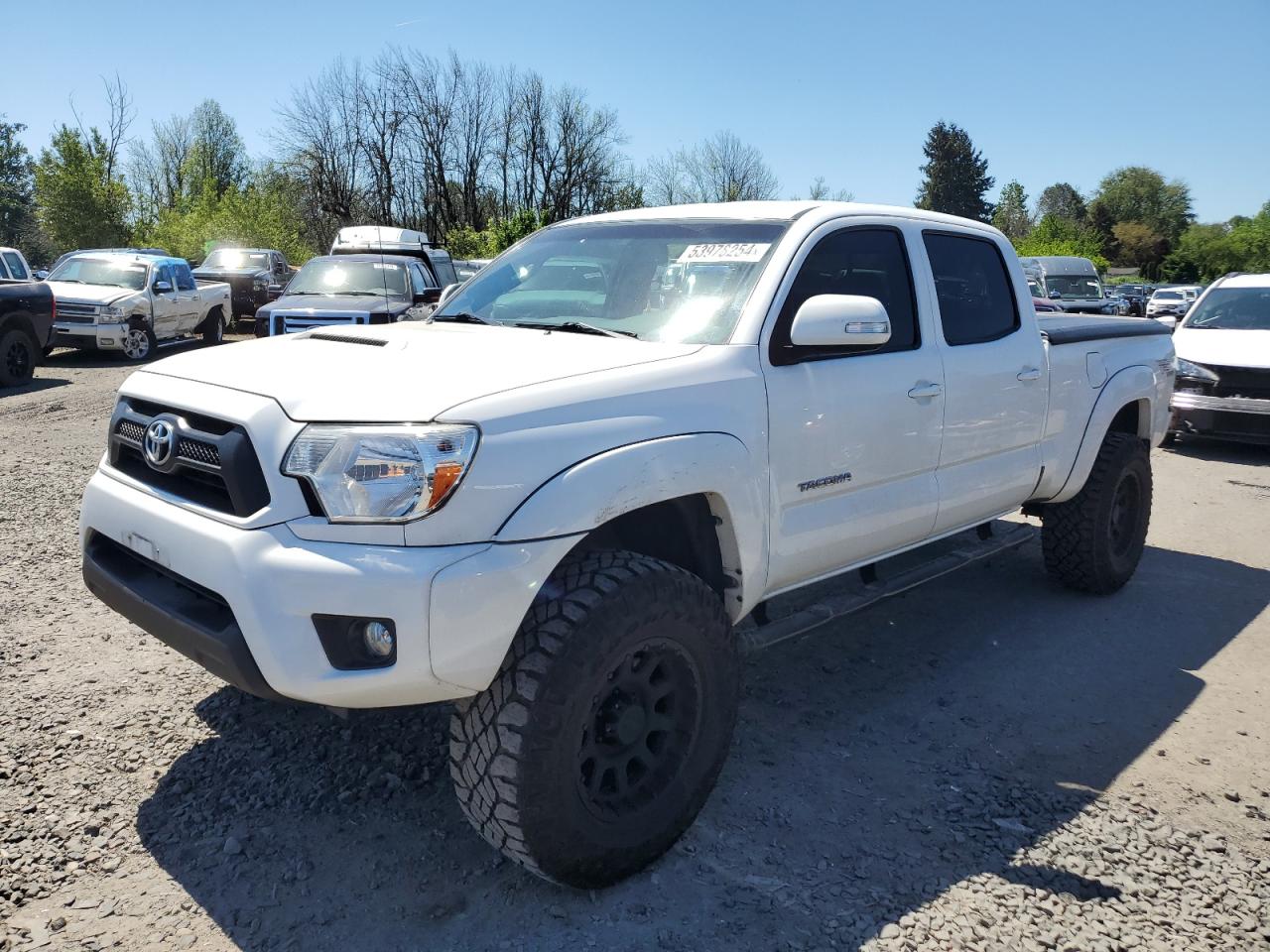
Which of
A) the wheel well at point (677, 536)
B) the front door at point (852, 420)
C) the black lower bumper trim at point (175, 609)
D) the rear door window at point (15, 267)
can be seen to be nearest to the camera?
the black lower bumper trim at point (175, 609)

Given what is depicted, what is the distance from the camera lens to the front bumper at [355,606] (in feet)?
7.62

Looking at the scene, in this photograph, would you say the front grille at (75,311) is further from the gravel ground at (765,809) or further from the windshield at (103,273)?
the gravel ground at (765,809)

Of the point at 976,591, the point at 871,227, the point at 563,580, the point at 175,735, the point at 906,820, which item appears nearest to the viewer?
the point at 563,580

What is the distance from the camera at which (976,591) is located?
5.58 meters

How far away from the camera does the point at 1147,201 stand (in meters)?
94.1

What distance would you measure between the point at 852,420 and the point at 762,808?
4.49ft

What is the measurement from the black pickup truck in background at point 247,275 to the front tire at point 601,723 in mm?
21018

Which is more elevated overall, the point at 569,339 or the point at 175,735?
the point at 569,339

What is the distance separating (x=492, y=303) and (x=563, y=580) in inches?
67.2

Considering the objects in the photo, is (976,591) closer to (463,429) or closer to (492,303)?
(492,303)

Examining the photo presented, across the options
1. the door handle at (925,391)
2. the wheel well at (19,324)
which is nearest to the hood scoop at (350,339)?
the door handle at (925,391)

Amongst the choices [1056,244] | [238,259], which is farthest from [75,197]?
[1056,244]

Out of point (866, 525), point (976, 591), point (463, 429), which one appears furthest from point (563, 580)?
point (976, 591)

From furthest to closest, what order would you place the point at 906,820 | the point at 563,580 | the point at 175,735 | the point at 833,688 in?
the point at 833,688
the point at 175,735
the point at 906,820
the point at 563,580
